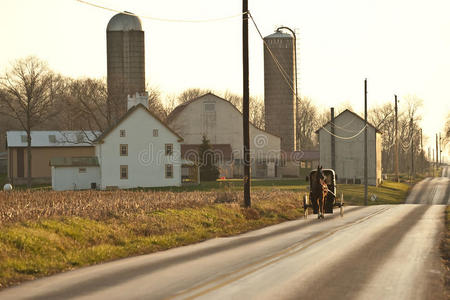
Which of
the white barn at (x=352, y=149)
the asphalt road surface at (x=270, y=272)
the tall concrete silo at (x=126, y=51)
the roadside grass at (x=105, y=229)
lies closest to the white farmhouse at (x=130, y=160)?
the white barn at (x=352, y=149)

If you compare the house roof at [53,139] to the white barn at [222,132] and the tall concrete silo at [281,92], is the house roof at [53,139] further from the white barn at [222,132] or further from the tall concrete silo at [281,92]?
the tall concrete silo at [281,92]

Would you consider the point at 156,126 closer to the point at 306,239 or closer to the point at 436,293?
the point at 306,239

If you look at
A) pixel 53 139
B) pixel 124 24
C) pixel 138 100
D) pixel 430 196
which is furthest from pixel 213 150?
pixel 124 24

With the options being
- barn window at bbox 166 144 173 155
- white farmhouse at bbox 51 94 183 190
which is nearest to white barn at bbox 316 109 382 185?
barn window at bbox 166 144 173 155

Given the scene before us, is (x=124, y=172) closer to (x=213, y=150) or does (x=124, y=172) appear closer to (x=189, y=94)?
(x=213, y=150)

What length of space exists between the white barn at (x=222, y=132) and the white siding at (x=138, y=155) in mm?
19717

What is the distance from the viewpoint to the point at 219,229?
23766 mm

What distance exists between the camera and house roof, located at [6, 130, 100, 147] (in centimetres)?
7450

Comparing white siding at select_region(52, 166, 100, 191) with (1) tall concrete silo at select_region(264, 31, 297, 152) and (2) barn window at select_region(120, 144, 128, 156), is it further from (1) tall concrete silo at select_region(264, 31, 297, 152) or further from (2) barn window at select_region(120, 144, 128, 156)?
(1) tall concrete silo at select_region(264, 31, 297, 152)

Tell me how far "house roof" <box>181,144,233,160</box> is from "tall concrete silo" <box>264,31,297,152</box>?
16.0 meters

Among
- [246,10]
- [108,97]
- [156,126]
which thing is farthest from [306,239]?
[108,97]

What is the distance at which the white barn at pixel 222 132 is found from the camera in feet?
Answer: 280

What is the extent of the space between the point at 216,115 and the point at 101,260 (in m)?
70.4

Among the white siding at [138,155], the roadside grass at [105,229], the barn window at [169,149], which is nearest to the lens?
the roadside grass at [105,229]
